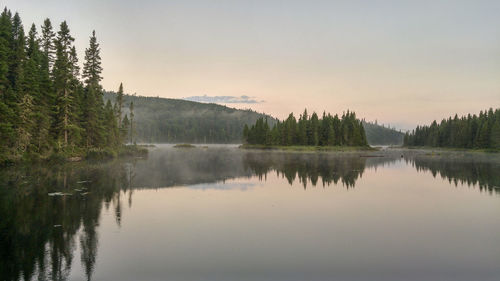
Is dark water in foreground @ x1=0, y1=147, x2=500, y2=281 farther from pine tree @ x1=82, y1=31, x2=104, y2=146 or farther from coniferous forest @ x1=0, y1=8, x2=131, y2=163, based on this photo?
pine tree @ x1=82, y1=31, x2=104, y2=146

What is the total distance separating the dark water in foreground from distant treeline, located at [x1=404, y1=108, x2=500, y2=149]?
126 m

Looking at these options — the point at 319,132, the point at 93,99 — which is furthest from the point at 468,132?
the point at 93,99

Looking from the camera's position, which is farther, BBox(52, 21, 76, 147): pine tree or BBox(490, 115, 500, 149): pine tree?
BBox(490, 115, 500, 149): pine tree

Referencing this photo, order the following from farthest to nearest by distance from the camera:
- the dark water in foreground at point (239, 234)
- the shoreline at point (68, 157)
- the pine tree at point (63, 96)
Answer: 1. the pine tree at point (63, 96)
2. the shoreline at point (68, 157)
3. the dark water in foreground at point (239, 234)

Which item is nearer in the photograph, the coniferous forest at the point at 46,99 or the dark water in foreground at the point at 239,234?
the dark water in foreground at the point at 239,234

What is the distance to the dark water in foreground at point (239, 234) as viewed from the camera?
34.6 ft

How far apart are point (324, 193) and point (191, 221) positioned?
1357 cm

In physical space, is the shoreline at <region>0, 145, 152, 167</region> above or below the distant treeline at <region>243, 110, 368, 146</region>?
below

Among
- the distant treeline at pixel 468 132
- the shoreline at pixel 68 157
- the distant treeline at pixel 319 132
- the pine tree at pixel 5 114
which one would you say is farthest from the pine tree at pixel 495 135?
the pine tree at pixel 5 114

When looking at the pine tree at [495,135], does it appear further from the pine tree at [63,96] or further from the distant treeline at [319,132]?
the pine tree at [63,96]

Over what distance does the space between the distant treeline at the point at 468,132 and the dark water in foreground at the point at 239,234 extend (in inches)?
4957

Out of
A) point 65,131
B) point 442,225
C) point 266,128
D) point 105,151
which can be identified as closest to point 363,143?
point 266,128

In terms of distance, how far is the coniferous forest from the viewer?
39438mm

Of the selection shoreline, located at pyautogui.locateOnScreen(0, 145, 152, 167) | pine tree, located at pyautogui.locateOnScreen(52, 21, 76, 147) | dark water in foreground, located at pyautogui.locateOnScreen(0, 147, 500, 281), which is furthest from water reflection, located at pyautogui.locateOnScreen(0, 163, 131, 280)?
pine tree, located at pyautogui.locateOnScreen(52, 21, 76, 147)
